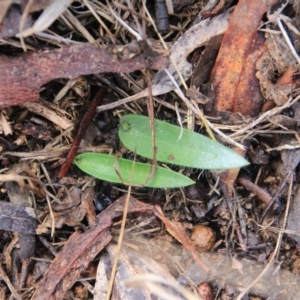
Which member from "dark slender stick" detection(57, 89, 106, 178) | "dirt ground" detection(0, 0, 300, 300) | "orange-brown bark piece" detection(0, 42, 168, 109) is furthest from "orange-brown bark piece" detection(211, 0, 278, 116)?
"dark slender stick" detection(57, 89, 106, 178)

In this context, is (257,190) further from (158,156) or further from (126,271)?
(126,271)

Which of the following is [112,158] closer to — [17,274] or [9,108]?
[9,108]

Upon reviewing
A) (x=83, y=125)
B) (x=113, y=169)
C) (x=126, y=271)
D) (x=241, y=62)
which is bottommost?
(x=126, y=271)

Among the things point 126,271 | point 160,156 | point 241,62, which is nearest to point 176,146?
point 160,156

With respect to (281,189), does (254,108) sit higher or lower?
higher

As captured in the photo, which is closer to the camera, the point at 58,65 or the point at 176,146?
the point at 58,65

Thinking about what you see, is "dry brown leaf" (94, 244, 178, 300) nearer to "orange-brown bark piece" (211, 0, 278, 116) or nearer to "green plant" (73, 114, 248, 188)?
"green plant" (73, 114, 248, 188)

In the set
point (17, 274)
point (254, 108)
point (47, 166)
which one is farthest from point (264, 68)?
point (17, 274)

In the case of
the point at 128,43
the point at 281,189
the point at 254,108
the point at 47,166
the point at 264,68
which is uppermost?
the point at 128,43
